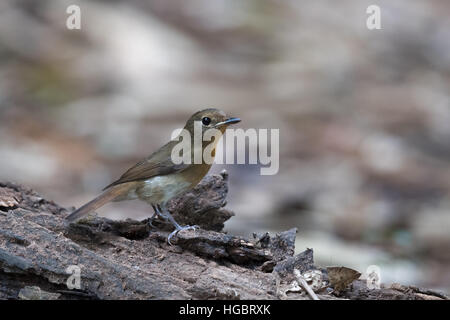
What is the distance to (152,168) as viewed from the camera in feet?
16.4

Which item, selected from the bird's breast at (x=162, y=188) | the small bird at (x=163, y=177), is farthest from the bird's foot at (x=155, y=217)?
the bird's breast at (x=162, y=188)

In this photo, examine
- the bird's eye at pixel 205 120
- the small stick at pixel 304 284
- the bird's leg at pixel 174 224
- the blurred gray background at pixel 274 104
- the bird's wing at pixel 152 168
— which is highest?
the blurred gray background at pixel 274 104

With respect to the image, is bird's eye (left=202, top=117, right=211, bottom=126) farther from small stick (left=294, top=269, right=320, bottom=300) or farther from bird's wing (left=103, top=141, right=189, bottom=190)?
small stick (left=294, top=269, right=320, bottom=300)

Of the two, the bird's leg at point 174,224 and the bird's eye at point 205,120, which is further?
the bird's eye at point 205,120

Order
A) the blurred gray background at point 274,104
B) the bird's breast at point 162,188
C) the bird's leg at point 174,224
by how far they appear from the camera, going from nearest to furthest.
A: the bird's leg at point 174,224 → the bird's breast at point 162,188 → the blurred gray background at point 274,104

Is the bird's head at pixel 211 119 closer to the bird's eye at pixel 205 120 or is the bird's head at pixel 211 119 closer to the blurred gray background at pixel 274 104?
the bird's eye at pixel 205 120

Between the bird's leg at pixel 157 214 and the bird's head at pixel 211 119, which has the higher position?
the bird's head at pixel 211 119

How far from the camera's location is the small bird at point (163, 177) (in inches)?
189

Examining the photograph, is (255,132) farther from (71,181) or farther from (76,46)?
(76,46)

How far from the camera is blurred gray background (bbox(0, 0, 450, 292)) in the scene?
7703 mm

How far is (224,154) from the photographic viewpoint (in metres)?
8.97

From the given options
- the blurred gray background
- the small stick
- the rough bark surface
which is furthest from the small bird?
the blurred gray background

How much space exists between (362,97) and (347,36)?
1796 millimetres
